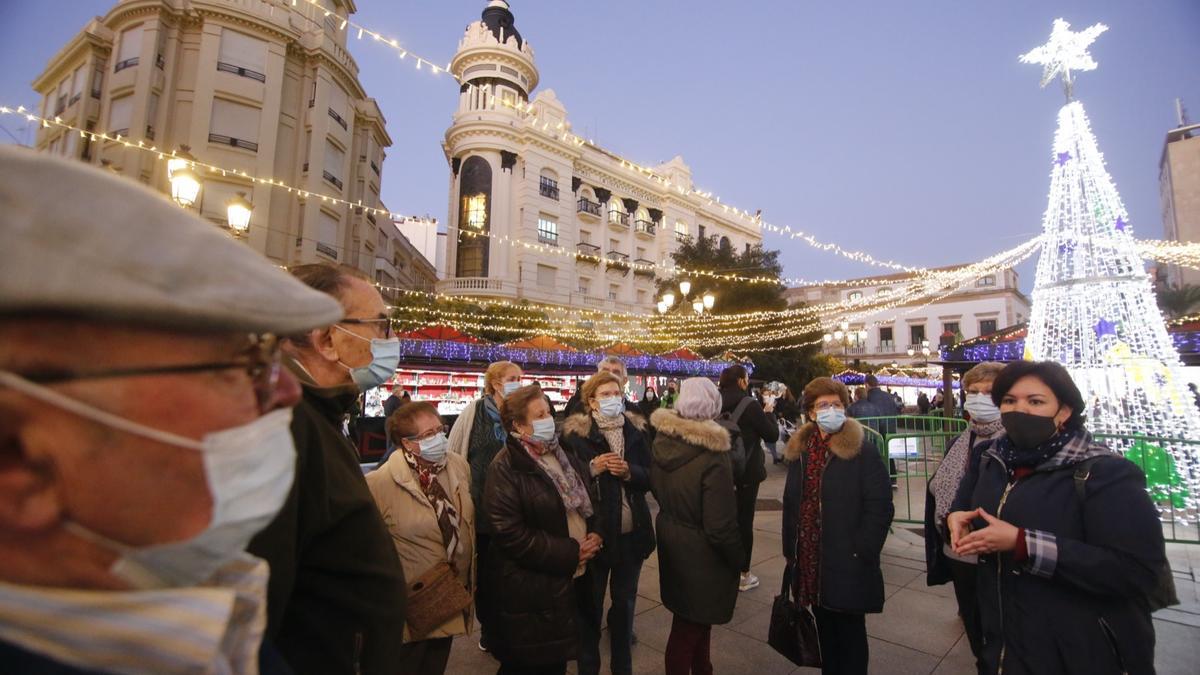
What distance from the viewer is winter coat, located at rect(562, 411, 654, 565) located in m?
3.39

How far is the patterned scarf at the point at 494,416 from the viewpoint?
409 centimetres

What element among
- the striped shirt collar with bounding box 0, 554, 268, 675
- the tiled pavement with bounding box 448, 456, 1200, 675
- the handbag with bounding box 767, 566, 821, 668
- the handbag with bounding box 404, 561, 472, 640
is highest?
the striped shirt collar with bounding box 0, 554, 268, 675

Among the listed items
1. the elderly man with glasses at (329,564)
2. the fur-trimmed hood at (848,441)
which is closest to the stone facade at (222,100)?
the elderly man with glasses at (329,564)

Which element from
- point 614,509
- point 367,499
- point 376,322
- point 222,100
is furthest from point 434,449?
point 222,100

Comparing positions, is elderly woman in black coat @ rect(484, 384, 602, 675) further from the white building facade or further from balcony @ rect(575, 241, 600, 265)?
the white building facade

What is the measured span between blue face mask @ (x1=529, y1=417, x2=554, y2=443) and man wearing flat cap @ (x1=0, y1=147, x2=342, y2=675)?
2.25 meters

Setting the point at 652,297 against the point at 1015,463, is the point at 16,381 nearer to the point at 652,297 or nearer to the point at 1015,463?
the point at 1015,463

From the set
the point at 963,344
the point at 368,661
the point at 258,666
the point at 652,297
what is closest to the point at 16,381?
the point at 258,666

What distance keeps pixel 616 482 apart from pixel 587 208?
27.2 m

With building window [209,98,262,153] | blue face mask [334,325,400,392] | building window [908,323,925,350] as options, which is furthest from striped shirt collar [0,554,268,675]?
building window [908,323,925,350]

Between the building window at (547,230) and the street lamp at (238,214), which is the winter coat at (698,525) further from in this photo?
the building window at (547,230)

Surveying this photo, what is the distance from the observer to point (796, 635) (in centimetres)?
293

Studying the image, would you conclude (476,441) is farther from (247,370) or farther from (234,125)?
(234,125)

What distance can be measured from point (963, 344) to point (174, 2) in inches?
1156
